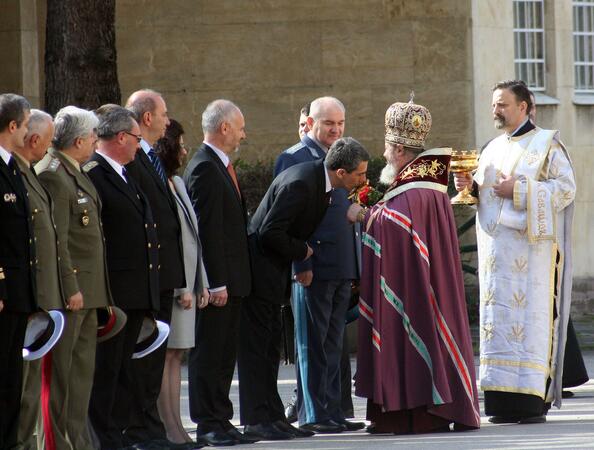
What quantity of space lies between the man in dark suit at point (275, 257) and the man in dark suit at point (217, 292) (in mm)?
312

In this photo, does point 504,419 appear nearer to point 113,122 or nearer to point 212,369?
point 212,369

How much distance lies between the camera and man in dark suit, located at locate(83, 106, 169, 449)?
29.8 ft

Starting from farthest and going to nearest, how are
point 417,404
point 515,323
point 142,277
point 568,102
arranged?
point 568,102 < point 515,323 < point 417,404 < point 142,277

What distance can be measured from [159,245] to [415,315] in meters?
1.93

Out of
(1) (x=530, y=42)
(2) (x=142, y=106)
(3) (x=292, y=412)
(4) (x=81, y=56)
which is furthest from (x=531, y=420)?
(1) (x=530, y=42)

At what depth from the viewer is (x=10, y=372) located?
8203 mm

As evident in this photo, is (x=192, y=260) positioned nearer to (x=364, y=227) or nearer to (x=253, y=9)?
(x=364, y=227)

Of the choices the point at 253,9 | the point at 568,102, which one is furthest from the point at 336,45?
the point at 568,102

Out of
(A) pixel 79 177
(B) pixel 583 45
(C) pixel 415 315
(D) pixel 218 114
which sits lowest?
(C) pixel 415 315

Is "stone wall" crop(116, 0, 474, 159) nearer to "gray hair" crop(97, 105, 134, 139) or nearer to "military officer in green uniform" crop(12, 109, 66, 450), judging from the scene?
"gray hair" crop(97, 105, 134, 139)

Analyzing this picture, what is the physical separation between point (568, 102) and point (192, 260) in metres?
13.6

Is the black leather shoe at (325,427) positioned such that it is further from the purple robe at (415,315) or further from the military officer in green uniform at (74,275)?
the military officer in green uniform at (74,275)

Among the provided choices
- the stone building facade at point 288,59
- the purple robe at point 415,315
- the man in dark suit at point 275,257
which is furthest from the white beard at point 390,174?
the stone building facade at point 288,59

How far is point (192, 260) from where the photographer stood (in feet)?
32.0
